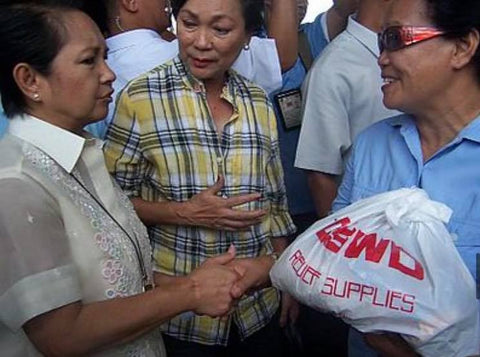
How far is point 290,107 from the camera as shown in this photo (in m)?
2.76

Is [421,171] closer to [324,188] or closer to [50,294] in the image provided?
[324,188]

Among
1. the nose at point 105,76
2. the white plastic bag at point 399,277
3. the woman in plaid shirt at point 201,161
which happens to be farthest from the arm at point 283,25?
the white plastic bag at point 399,277

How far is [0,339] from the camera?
1478 mm

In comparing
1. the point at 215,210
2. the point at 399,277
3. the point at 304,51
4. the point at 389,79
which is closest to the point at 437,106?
the point at 389,79

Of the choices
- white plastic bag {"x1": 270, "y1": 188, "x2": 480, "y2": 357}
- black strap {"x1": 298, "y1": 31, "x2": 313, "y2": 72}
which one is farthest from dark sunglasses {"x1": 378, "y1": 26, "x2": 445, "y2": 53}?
black strap {"x1": 298, "y1": 31, "x2": 313, "y2": 72}

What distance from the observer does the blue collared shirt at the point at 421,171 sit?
162 centimetres

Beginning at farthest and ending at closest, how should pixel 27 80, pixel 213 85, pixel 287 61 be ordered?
pixel 287 61, pixel 213 85, pixel 27 80

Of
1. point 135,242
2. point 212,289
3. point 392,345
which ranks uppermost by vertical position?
point 135,242

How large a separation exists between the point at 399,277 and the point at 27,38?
877mm

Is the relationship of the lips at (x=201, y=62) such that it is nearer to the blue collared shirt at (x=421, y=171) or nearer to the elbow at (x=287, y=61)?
the blue collared shirt at (x=421, y=171)

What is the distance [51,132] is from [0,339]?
431 mm

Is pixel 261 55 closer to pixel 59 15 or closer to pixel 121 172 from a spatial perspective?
pixel 121 172

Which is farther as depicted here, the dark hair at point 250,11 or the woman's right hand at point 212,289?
the dark hair at point 250,11

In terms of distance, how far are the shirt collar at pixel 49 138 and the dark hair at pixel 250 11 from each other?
698 millimetres
